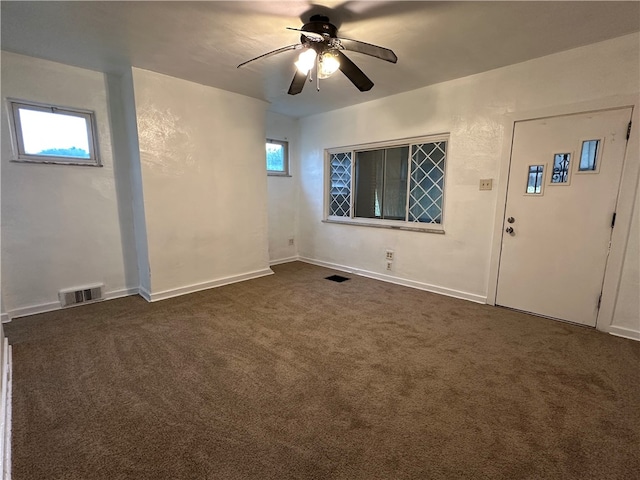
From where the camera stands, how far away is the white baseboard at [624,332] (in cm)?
249

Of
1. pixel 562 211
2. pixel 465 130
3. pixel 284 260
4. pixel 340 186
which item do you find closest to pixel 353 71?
pixel 465 130

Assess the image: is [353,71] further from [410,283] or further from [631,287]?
[631,287]

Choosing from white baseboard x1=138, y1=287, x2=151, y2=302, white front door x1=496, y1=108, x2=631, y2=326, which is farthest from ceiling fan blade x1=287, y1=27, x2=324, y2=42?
white baseboard x1=138, y1=287, x2=151, y2=302

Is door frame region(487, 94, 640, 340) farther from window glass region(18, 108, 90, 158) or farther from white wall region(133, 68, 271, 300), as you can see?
window glass region(18, 108, 90, 158)

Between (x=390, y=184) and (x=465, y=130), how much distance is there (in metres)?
1.14

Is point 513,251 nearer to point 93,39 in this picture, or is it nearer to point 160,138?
point 160,138

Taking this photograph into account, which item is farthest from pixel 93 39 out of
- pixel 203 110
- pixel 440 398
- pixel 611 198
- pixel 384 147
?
pixel 611 198

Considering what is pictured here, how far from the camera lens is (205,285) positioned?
3.74 meters

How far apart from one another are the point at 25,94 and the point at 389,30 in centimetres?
336

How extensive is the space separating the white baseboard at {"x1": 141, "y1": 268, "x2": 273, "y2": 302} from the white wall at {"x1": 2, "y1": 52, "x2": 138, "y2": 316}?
497 mm

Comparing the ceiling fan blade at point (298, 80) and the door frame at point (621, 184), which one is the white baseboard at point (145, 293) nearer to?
the ceiling fan blade at point (298, 80)

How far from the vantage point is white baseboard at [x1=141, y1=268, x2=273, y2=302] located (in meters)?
3.35

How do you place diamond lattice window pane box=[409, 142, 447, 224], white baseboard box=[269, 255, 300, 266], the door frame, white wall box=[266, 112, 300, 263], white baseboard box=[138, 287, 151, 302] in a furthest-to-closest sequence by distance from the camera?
1. white baseboard box=[269, 255, 300, 266]
2. white wall box=[266, 112, 300, 263]
3. diamond lattice window pane box=[409, 142, 447, 224]
4. white baseboard box=[138, 287, 151, 302]
5. the door frame

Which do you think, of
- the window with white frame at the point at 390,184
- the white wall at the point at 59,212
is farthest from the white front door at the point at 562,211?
the white wall at the point at 59,212
